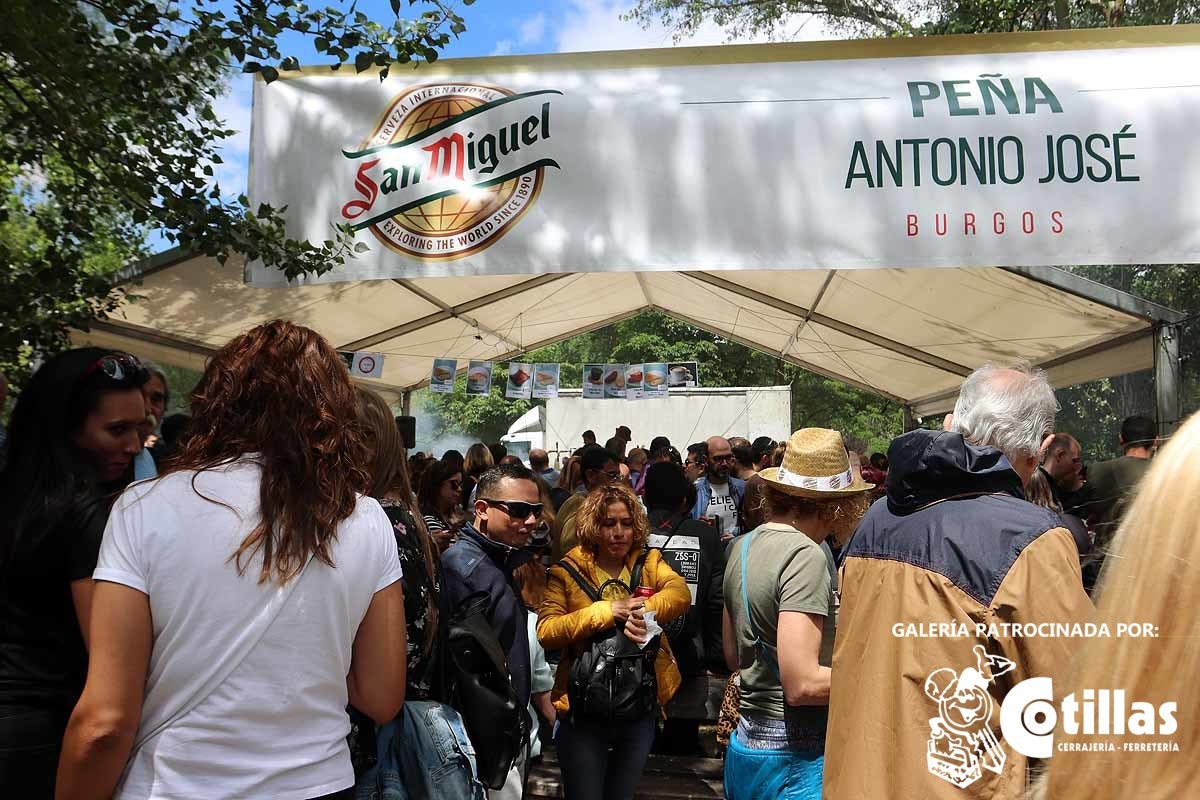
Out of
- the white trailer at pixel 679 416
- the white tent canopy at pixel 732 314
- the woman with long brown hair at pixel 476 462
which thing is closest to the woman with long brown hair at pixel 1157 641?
the white tent canopy at pixel 732 314

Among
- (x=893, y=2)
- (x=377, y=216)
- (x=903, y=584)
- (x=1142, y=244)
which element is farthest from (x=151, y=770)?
(x=893, y=2)

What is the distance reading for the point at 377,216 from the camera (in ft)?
13.3

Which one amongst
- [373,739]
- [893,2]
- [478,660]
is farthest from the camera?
[893,2]

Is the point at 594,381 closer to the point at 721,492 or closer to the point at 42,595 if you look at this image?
the point at 721,492

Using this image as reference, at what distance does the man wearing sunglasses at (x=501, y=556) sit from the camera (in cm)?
329

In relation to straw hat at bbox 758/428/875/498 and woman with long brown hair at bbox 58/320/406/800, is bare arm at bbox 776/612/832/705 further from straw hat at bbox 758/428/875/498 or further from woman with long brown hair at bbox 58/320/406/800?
woman with long brown hair at bbox 58/320/406/800

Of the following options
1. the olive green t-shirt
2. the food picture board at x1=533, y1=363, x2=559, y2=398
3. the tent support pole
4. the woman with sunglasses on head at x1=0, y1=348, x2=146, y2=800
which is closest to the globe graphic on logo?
the olive green t-shirt

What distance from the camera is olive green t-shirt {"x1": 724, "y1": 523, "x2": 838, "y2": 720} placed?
275 cm

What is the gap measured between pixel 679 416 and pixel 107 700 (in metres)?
19.2

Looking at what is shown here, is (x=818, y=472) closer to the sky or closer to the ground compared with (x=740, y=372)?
closer to the ground

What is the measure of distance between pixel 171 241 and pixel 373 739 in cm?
388

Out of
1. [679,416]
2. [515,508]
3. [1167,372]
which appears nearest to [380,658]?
[515,508]

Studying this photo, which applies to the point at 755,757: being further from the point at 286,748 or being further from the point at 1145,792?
the point at 1145,792

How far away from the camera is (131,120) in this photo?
5328 millimetres
